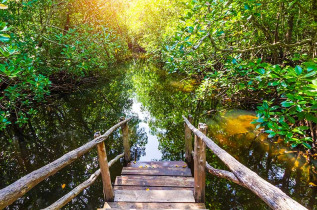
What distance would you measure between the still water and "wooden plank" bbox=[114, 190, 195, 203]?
62.5 inches

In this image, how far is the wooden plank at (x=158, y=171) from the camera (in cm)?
412

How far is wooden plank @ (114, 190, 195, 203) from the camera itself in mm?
2969

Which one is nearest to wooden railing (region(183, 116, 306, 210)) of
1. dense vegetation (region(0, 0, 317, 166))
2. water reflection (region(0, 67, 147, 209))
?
dense vegetation (region(0, 0, 317, 166))

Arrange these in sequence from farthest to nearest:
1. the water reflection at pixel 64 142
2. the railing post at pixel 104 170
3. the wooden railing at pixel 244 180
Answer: the water reflection at pixel 64 142 < the railing post at pixel 104 170 < the wooden railing at pixel 244 180

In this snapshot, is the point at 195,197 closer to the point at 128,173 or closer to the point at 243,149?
the point at 128,173

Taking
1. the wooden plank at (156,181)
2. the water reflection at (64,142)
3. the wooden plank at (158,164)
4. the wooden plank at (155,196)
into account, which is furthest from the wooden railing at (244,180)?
the water reflection at (64,142)

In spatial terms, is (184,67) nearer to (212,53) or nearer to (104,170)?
(212,53)

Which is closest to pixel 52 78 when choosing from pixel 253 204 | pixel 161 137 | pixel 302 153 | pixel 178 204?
pixel 161 137

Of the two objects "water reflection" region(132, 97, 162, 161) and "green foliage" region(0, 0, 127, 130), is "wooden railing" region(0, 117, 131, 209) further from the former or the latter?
"water reflection" region(132, 97, 162, 161)

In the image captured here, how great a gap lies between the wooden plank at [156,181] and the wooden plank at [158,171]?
20 centimetres

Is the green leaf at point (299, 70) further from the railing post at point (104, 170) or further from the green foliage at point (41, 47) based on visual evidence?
the green foliage at point (41, 47)

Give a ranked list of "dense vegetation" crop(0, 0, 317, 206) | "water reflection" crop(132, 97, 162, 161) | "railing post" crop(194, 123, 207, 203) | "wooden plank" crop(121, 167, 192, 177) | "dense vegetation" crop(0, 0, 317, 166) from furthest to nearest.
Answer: "water reflection" crop(132, 97, 162, 161)
"wooden plank" crop(121, 167, 192, 177)
"dense vegetation" crop(0, 0, 317, 206)
"railing post" crop(194, 123, 207, 203)
"dense vegetation" crop(0, 0, 317, 166)

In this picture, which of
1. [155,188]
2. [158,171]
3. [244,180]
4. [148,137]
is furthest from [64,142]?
[244,180]

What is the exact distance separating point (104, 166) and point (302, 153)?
19.5 feet
